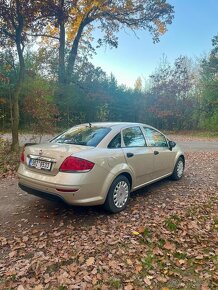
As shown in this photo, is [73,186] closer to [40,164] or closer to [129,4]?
[40,164]

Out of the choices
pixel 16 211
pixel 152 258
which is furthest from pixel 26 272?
pixel 16 211

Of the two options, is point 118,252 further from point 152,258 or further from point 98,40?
point 98,40

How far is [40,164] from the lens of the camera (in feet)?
13.5

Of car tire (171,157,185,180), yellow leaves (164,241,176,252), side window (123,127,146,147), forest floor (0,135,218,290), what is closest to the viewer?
forest floor (0,135,218,290)

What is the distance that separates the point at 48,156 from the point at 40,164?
0.74ft

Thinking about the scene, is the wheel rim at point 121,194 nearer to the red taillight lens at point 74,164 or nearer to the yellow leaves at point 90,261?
the red taillight lens at point 74,164

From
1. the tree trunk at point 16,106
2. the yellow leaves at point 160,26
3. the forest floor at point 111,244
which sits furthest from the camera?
the yellow leaves at point 160,26

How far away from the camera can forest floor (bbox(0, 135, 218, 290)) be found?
2.82 metres

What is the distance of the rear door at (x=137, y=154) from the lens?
4742 millimetres

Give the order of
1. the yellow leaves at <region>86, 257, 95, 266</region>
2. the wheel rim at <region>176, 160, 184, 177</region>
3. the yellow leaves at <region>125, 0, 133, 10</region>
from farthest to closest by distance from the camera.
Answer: the yellow leaves at <region>125, 0, 133, 10</region> → the wheel rim at <region>176, 160, 184, 177</region> → the yellow leaves at <region>86, 257, 95, 266</region>

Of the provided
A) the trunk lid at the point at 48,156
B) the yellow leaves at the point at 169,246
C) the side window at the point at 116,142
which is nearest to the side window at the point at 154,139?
the side window at the point at 116,142

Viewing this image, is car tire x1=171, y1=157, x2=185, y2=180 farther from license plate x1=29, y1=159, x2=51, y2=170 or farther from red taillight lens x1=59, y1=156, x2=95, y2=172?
license plate x1=29, y1=159, x2=51, y2=170

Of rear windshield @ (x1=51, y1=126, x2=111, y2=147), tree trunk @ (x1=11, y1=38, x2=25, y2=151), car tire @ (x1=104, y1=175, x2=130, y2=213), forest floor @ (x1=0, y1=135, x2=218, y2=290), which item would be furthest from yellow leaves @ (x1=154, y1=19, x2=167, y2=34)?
car tire @ (x1=104, y1=175, x2=130, y2=213)

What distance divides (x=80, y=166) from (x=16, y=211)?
1.78 m
